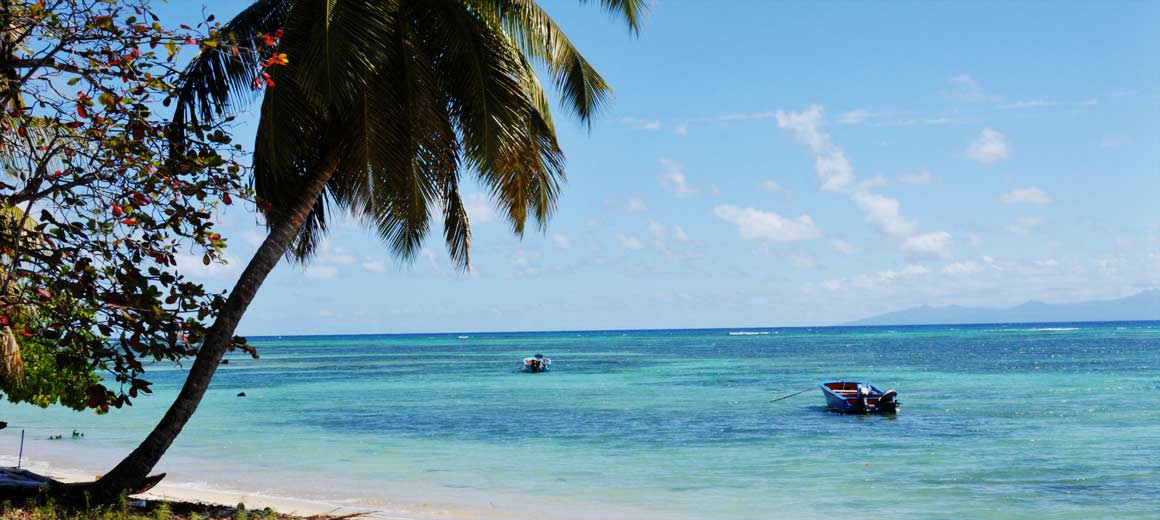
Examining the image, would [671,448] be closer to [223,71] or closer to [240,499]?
[240,499]

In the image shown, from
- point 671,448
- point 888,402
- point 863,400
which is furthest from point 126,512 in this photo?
point 888,402

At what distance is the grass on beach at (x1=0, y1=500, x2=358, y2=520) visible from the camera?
24.6ft

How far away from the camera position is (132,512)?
792 centimetres

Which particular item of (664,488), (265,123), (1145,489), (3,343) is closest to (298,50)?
(265,123)

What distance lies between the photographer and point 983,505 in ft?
48.4

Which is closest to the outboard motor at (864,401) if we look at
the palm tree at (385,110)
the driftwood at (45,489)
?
the palm tree at (385,110)

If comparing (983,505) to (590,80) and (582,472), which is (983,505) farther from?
(590,80)

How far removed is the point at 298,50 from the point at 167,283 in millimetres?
3118

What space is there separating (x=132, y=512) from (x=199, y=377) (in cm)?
122

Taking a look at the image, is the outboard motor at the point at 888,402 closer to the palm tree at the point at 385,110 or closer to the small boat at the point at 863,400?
the small boat at the point at 863,400

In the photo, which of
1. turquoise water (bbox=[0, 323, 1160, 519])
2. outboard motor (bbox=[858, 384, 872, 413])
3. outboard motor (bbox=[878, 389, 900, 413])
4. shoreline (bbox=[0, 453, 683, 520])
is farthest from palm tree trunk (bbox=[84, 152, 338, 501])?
outboard motor (bbox=[878, 389, 900, 413])

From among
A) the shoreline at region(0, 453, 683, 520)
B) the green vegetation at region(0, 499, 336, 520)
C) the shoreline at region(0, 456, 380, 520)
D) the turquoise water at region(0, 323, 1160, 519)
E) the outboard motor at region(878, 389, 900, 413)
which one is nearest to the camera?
the green vegetation at region(0, 499, 336, 520)

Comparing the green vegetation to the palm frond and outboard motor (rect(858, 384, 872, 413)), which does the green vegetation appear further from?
outboard motor (rect(858, 384, 872, 413))

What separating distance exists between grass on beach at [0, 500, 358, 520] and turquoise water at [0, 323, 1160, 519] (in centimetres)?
517
